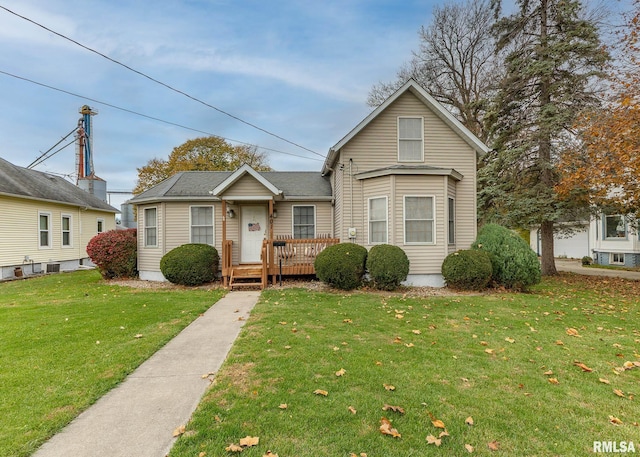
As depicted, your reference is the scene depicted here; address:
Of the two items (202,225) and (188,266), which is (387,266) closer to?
(188,266)

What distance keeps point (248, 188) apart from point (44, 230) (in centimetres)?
1206

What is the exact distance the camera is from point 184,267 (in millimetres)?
10352

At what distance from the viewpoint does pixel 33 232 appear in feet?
48.4

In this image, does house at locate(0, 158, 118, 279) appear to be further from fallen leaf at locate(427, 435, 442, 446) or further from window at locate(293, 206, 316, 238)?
fallen leaf at locate(427, 435, 442, 446)

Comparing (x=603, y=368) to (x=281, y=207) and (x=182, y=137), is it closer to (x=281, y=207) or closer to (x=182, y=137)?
(x=281, y=207)

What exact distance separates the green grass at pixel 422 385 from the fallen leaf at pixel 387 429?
0.04 metres

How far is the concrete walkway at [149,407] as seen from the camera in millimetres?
2457

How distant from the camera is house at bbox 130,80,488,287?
1028 cm

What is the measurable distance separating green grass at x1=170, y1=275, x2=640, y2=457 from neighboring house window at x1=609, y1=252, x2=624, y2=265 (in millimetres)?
16400

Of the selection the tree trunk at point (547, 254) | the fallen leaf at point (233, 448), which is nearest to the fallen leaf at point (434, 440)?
the fallen leaf at point (233, 448)

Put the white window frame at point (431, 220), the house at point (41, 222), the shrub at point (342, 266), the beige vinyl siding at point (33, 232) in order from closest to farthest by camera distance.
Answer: the shrub at point (342, 266)
the white window frame at point (431, 220)
the beige vinyl siding at point (33, 232)
the house at point (41, 222)

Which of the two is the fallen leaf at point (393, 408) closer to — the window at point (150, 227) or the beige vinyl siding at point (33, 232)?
the window at point (150, 227)

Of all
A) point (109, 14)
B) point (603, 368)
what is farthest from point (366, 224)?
point (109, 14)

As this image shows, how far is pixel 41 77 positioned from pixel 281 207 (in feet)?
31.3
